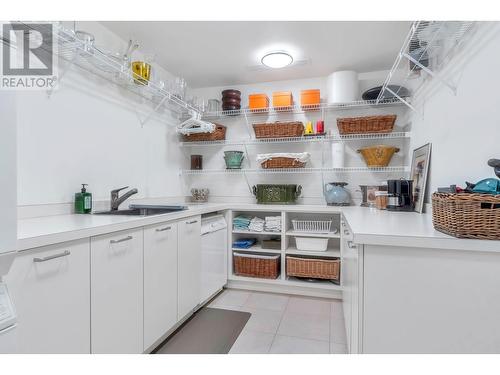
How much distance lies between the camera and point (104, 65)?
1956 mm

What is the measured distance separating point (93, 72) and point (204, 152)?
1.58 metres

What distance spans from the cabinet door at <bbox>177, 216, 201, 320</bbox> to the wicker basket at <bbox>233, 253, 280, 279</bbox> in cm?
62

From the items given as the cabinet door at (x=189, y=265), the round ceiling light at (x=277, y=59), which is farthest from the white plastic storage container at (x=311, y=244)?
the round ceiling light at (x=277, y=59)

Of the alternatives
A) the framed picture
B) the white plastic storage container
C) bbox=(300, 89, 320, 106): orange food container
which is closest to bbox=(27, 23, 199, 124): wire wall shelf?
bbox=(300, 89, 320, 106): orange food container

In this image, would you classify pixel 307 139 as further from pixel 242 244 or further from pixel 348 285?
pixel 348 285

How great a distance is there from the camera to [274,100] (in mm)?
2928

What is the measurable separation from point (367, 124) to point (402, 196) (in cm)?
85

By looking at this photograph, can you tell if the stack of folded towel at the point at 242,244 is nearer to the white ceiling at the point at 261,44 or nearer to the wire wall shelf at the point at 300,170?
the wire wall shelf at the point at 300,170

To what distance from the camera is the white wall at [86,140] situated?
5.15 ft

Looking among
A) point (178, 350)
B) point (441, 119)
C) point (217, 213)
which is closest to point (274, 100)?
point (217, 213)

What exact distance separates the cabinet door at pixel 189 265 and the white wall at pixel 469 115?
5.90 feet

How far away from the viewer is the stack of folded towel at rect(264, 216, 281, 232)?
2691 mm

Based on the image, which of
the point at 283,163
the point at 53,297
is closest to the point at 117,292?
the point at 53,297
